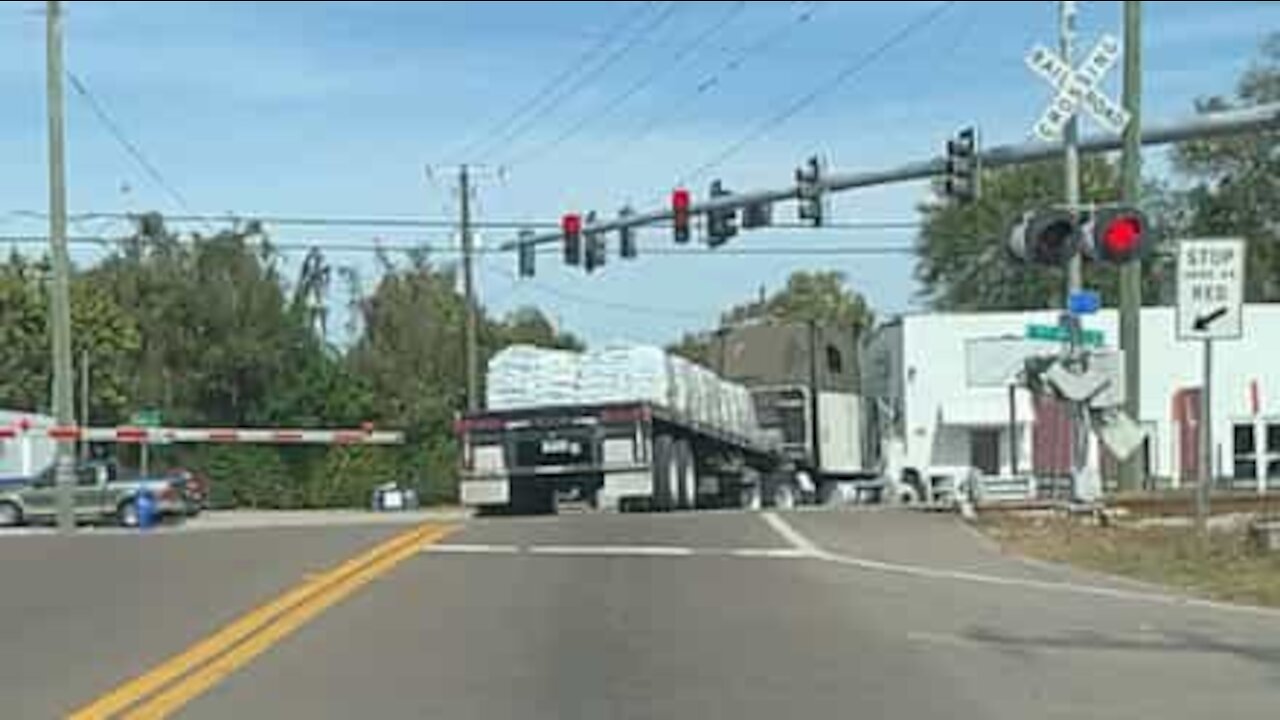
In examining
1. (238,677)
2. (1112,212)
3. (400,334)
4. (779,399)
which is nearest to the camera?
(238,677)

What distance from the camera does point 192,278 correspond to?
7194cm

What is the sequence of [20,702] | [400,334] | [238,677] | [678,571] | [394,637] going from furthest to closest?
1. [400,334]
2. [678,571]
3. [394,637]
4. [238,677]
5. [20,702]

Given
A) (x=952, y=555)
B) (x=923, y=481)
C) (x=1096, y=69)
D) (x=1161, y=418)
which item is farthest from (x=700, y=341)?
(x=952, y=555)

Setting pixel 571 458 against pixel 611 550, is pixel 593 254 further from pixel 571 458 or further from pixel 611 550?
pixel 611 550

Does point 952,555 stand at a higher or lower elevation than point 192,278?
lower

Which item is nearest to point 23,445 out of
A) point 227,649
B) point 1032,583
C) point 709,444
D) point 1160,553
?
point 709,444

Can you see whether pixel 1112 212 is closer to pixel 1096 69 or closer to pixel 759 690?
pixel 1096 69

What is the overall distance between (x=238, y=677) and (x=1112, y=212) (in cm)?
1346

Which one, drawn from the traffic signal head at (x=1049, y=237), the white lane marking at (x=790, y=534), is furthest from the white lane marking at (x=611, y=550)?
the traffic signal head at (x=1049, y=237)

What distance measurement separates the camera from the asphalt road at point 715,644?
11.0 m

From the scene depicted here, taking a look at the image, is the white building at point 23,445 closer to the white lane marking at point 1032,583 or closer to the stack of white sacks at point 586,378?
the stack of white sacks at point 586,378

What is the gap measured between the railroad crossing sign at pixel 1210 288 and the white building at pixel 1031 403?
103ft

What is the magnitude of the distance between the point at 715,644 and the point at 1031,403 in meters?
38.7

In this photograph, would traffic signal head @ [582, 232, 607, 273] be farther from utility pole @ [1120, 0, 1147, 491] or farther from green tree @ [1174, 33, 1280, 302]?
green tree @ [1174, 33, 1280, 302]
